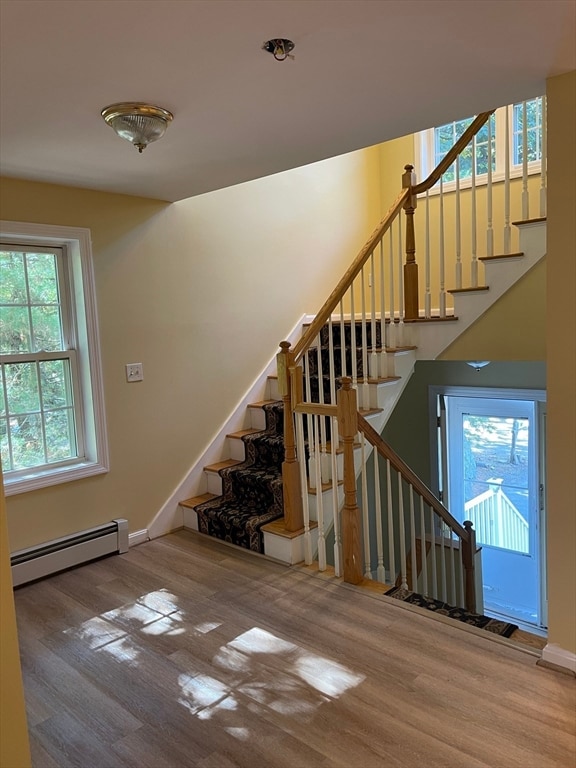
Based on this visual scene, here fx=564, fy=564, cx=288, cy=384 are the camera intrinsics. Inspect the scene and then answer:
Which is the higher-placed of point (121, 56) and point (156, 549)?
point (121, 56)

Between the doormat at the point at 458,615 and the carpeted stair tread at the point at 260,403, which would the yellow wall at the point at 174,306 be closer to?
the carpeted stair tread at the point at 260,403

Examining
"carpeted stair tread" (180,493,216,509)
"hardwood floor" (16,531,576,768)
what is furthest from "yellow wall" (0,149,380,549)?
"hardwood floor" (16,531,576,768)

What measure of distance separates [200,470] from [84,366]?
113cm

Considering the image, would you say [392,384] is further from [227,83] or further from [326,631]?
[227,83]

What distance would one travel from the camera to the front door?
5.10 metres

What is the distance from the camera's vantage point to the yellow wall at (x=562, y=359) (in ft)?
6.77

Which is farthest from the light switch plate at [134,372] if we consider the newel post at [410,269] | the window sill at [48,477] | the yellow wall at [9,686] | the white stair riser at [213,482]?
the yellow wall at [9,686]

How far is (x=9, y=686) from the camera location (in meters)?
1.15

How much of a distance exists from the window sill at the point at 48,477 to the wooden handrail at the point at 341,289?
141 cm

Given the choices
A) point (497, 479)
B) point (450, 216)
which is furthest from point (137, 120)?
point (497, 479)

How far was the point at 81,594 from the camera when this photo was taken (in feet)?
9.82

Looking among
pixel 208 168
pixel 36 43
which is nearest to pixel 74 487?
pixel 208 168

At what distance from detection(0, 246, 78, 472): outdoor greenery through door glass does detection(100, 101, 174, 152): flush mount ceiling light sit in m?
1.31

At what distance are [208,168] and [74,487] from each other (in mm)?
1987
